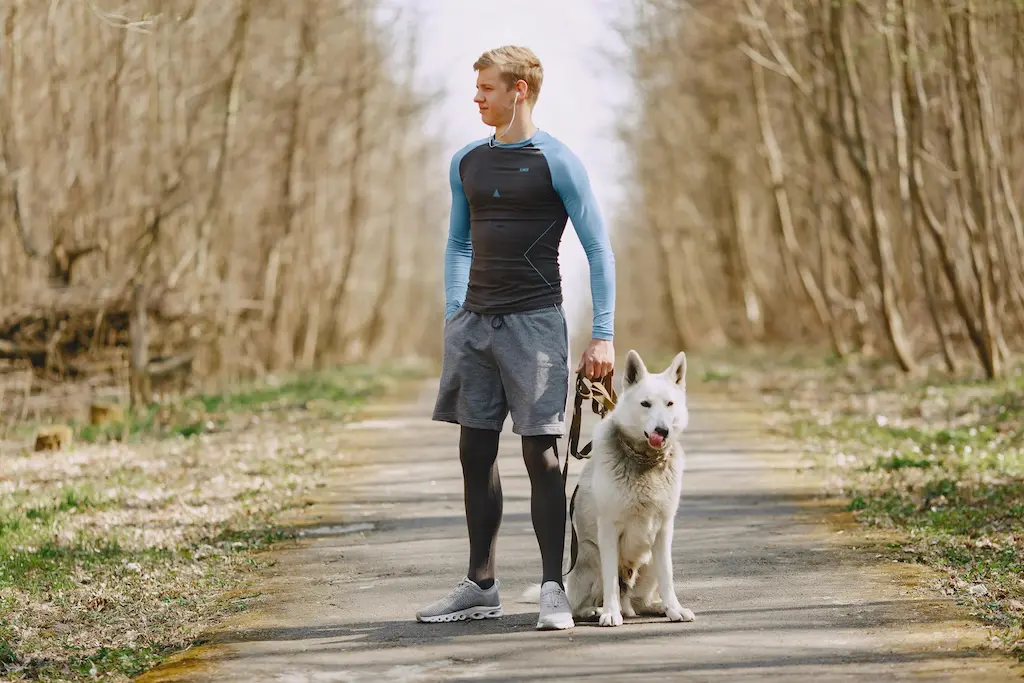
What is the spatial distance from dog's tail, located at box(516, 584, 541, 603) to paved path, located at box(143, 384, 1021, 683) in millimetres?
78

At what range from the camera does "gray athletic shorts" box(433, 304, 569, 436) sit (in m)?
6.43

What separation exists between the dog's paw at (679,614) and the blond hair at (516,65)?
96.2 inches

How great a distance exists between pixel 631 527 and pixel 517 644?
0.75 meters

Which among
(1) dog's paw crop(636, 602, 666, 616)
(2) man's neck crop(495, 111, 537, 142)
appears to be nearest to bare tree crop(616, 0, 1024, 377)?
(2) man's neck crop(495, 111, 537, 142)

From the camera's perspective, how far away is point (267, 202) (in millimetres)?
28906

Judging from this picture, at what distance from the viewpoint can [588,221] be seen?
6426mm

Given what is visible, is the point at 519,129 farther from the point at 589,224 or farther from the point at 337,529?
the point at 337,529

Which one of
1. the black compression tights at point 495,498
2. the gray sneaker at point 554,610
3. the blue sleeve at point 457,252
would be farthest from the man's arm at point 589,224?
the gray sneaker at point 554,610

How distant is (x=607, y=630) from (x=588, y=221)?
73.6 inches

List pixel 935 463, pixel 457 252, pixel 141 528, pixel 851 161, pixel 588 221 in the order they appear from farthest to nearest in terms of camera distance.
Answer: pixel 851 161 → pixel 935 463 → pixel 141 528 → pixel 457 252 → pixel 588 221

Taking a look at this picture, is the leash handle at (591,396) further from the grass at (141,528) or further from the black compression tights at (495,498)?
the grass at (141,528)

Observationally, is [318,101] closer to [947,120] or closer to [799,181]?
[799,181]

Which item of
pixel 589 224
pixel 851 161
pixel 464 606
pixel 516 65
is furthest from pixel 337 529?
pixel 851 161

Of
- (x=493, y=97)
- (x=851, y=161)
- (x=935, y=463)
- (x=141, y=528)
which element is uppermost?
(x=851, y=161)
